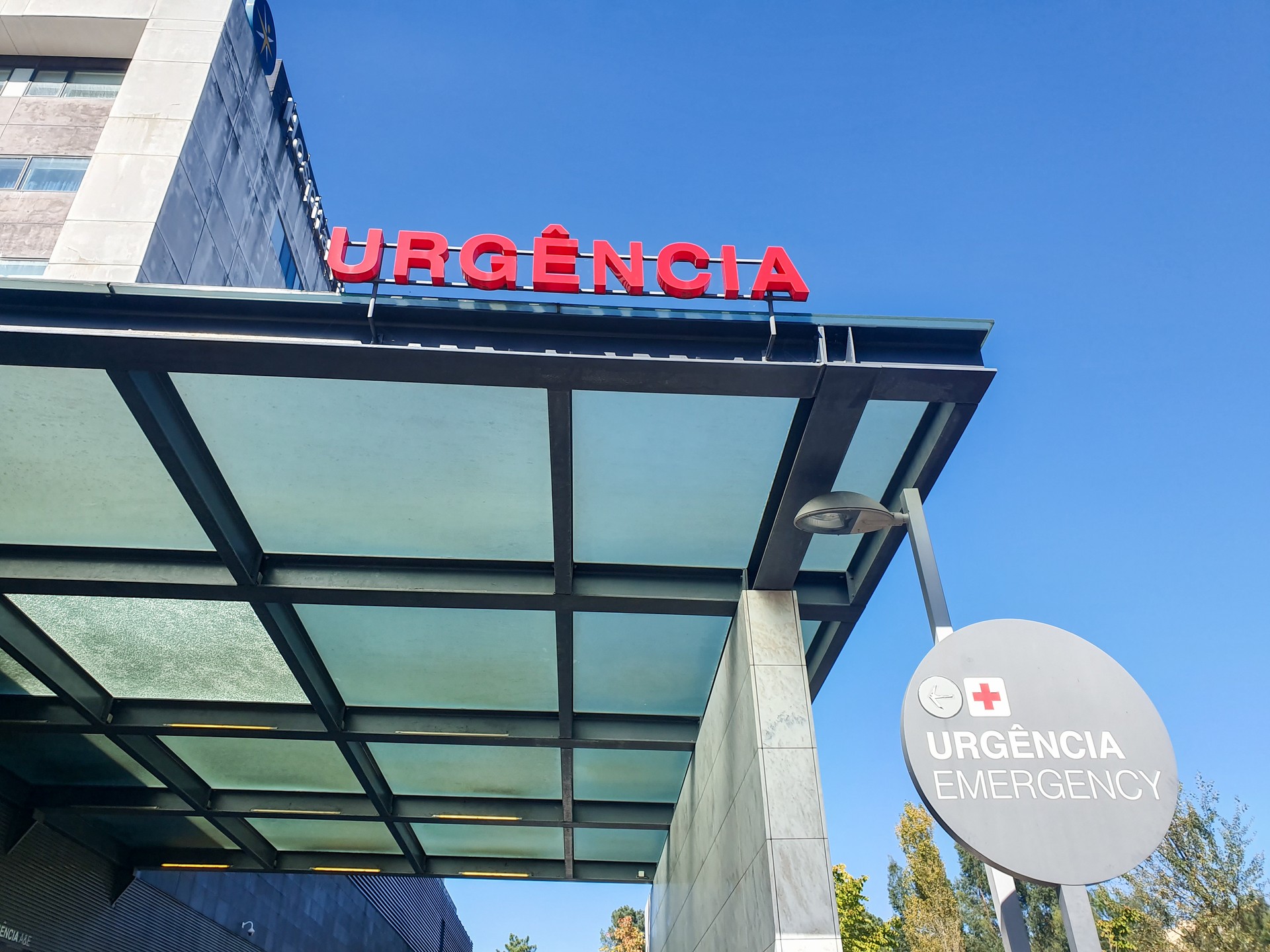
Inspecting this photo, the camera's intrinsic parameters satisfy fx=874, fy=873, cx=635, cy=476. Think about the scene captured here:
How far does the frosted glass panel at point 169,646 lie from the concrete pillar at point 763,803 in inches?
237

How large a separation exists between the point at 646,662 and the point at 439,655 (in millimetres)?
2840

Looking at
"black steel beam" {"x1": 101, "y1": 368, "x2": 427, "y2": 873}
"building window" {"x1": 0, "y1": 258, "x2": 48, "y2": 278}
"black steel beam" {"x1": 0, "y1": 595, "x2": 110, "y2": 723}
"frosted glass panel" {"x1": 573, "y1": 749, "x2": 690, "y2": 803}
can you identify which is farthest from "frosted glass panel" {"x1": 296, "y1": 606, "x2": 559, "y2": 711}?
"building window" {"x1": 0, "y1": 258, "x2": 48, "y2": 278}

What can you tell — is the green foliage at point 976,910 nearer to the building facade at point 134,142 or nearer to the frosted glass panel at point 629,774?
the frosted glass panel at point 629,774

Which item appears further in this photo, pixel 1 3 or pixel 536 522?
pixel 1 3

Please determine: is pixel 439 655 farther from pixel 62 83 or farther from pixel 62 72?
pixel 62 72

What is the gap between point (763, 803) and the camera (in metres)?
8.11

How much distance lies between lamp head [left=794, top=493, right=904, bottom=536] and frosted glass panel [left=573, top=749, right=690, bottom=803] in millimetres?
8501

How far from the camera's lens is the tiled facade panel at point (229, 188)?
19.7 m

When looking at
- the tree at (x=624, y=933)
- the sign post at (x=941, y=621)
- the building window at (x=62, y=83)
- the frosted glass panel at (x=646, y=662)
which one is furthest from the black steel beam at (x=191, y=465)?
the tree at (x=624, y=933)

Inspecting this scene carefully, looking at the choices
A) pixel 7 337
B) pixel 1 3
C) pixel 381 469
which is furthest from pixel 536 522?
pixel 1 3

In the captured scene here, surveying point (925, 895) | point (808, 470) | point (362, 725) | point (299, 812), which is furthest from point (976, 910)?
point (808, 470)

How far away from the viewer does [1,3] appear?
2220cm

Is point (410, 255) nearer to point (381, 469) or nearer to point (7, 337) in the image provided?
point (381, 469)

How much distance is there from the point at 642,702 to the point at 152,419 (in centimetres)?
823
